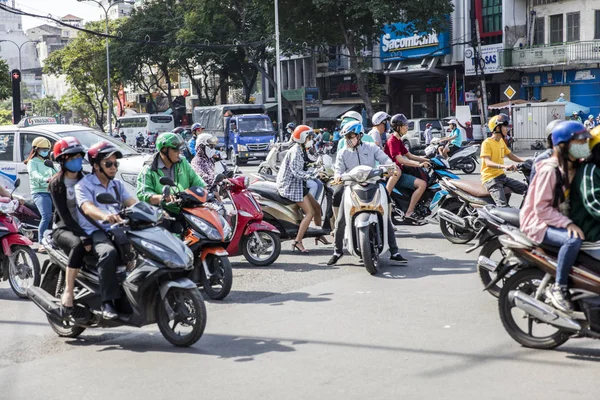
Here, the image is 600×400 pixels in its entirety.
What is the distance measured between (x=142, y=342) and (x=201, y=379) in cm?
129

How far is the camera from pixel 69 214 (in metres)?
6.48

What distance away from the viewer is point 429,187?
475 inches

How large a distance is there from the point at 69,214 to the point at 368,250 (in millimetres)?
3488

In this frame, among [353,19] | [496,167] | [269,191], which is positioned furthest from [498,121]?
[353,19]

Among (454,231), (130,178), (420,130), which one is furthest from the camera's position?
(420,130)

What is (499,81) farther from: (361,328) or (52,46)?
(52,46)

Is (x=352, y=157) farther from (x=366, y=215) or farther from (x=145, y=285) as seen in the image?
(x=145, y=285)

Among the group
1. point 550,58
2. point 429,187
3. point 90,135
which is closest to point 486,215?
point 429,187

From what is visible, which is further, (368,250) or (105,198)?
(368,250)

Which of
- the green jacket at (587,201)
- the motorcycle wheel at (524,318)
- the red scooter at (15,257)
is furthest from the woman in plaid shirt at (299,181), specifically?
the green jacket at (587,201)

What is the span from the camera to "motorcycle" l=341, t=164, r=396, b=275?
29.1ft

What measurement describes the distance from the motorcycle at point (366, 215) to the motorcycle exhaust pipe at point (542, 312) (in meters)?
3.19

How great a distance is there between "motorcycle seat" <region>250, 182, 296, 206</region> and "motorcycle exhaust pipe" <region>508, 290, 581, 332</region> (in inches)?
206

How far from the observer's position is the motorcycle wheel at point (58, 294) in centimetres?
667
